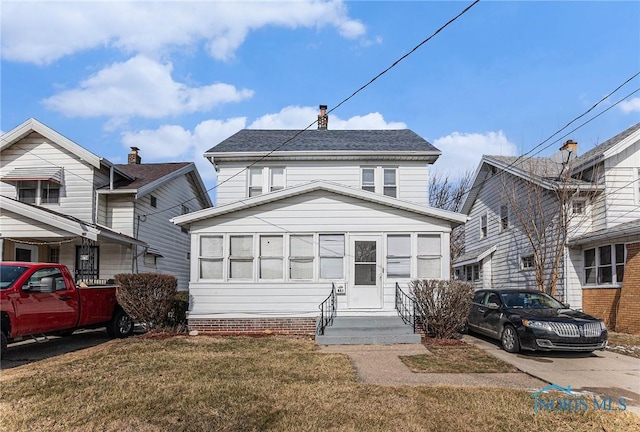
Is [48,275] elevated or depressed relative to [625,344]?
elevated

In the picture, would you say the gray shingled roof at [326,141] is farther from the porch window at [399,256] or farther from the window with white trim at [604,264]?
the window with white trim at [604,264]

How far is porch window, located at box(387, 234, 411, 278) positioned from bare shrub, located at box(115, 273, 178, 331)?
598 cm

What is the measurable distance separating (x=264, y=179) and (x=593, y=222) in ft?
38.9

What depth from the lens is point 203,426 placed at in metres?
5.12

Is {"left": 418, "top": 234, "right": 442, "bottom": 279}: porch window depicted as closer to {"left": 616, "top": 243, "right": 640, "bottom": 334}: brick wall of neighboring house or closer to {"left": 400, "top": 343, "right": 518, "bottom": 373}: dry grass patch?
{"left": 400, "top": 343, "right": 518, "bottom": 373}: dry grass patch

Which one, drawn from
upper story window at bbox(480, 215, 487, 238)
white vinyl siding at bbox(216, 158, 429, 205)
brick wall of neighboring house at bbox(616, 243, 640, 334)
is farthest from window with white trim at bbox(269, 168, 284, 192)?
upper story window at bbox(480, 215, 487, 238)

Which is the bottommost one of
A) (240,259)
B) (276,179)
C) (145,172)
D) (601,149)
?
(240,259)

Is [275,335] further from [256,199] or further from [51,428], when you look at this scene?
[51,428]

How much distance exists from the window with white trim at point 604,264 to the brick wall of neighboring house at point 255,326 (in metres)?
9.71

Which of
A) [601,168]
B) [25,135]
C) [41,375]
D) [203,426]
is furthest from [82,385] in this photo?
[601,168]

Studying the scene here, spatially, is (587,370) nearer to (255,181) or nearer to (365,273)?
(365,273)

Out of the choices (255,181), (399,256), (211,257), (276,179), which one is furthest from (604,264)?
(211,257)

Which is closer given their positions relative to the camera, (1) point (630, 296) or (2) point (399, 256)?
(2) point (399, 256)

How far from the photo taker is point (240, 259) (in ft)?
42.1
